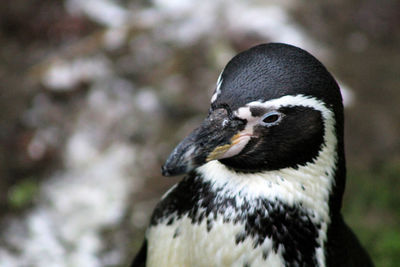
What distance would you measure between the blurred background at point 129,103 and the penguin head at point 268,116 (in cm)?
195

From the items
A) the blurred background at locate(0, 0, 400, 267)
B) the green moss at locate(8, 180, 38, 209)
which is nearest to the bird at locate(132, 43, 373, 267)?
the blurred background at locate(0, 0, 400, 267)

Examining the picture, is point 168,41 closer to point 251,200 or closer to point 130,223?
point 130,223

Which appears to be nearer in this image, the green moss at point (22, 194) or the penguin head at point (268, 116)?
the penguin head at point (268, 116)

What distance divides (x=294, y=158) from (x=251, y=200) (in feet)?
0.61

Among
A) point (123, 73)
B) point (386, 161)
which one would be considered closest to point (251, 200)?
point (386, 161)

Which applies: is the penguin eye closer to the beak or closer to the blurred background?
the beak

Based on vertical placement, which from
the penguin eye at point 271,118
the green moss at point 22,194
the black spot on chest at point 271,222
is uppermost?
the green moss at point 22,194

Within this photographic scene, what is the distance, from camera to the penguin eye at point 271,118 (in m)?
1.79

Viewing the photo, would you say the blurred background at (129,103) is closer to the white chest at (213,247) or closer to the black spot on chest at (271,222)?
the white chest at (213,247)

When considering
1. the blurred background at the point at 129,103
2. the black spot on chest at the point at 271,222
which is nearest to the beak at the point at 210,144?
the black spot on chest at the point at 271,222

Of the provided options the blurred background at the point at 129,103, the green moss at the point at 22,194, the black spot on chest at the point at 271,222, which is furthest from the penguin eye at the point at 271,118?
the green moss at the point at 22,194

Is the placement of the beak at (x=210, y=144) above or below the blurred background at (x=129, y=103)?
below

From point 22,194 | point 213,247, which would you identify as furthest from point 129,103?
point 213,247

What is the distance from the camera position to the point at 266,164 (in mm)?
1854
